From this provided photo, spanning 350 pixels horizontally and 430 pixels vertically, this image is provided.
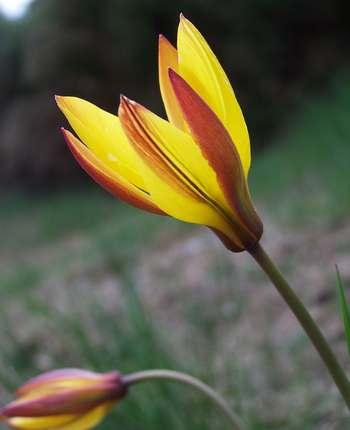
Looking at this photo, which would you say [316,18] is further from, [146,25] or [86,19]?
[86,19]

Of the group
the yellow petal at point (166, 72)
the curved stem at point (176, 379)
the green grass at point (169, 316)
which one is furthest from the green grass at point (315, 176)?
the yellow petal at point (166, 72)

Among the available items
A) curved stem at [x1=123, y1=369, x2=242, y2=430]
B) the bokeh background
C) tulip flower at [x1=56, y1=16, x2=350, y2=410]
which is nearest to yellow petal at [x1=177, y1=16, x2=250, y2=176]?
tulip flower at [x1=56, y1=16, x2=350, y2=410]

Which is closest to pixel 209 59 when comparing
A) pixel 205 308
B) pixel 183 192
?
pixel 183 192

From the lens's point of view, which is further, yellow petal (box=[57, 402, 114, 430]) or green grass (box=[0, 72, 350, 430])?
green grass (box=[0, 72, 350, 430])

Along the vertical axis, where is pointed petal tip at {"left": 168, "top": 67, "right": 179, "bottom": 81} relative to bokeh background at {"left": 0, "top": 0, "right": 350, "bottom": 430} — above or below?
above

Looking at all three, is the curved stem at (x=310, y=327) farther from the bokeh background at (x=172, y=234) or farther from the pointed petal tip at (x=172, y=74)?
the bokeh background at (x=172, y=234)

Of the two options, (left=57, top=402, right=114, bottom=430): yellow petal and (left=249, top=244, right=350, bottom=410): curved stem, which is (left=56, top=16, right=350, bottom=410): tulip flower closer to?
(left=249, top=244, right=350, bottom=410): curved stem
